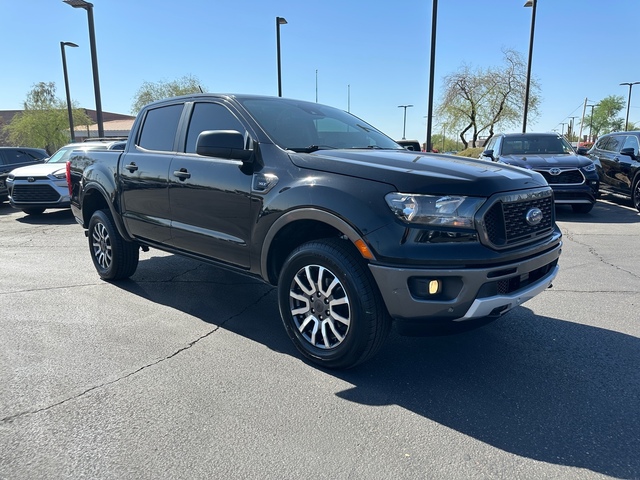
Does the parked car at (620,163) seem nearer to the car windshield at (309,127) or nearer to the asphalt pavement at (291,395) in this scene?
the asphalt pavement at (291,395)

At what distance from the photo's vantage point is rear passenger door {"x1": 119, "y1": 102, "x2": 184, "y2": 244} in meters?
4.43

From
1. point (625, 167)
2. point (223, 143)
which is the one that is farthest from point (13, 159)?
point (625, 167)

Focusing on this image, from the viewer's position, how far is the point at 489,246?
2.79 meters

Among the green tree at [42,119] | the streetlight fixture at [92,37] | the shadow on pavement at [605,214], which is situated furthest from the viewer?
the green tree at [42,119]

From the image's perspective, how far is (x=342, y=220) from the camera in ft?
9.71

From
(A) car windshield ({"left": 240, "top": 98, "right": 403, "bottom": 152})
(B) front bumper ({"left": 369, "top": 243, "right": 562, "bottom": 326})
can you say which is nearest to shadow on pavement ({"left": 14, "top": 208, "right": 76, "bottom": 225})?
(A) car windshield ({"left": 240, "top": 98, "right": 403, "bottom": 152})

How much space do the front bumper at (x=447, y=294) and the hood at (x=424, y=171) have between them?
468 mm

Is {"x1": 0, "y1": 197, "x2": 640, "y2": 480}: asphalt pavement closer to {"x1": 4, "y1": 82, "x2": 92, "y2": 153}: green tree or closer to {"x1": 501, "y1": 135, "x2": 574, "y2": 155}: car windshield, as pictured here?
{"x1": 501, "y1": 135, "x2": 574, "y2": 155}: car windshield

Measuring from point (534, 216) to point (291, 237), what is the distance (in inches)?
65.4

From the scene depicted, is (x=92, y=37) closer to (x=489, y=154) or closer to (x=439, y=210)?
(x=489, y=154)

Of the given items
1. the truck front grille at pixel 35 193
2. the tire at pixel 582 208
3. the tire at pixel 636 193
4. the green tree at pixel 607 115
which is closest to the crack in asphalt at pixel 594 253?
the tire at pixel 582 208

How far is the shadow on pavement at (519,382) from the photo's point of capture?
2.46 meters

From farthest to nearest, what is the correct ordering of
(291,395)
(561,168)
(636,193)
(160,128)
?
(636,193), (561,168), (160,128), (291,395)

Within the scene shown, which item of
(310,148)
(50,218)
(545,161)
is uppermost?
(310,148)
